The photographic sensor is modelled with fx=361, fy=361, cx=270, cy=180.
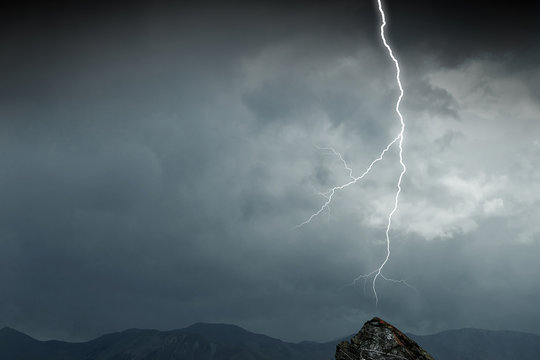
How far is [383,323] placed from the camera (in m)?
18.4

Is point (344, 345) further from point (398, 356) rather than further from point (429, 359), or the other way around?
point (429, 359)

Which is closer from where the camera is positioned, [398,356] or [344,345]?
[398,356]

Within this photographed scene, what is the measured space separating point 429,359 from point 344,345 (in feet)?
13.1

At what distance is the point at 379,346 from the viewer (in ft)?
57.0

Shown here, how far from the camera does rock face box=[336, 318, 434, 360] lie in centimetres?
1700

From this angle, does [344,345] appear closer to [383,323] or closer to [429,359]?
[383,323]

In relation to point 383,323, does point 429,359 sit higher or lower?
lower

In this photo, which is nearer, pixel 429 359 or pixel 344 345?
pixel 429 359

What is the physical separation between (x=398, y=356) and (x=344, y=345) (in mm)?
2713

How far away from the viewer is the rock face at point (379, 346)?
1700 cm

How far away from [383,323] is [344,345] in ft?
7.49

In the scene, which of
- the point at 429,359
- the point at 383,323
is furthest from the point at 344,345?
the point at 429,359

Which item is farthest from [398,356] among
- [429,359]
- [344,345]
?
[344,345]

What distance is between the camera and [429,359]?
55.9 feet
